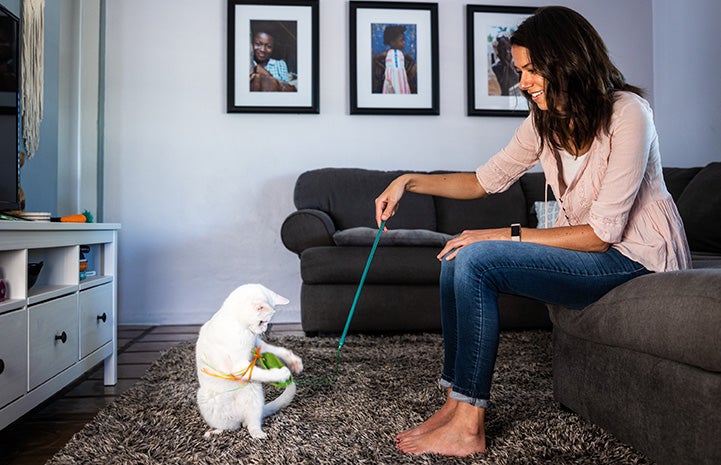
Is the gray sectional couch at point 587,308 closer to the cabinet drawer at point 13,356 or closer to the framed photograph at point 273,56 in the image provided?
the framed photograph at point 273,56

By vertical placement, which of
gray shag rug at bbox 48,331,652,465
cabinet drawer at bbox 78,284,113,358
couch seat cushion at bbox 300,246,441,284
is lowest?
gray shag rug at bbox 48,331,652,465

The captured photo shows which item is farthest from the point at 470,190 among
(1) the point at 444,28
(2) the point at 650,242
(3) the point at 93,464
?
(1) the point at 444,28

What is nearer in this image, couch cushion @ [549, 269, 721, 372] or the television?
couch cushion @ [549, 269, 721, 372]

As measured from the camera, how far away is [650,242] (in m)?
1.25

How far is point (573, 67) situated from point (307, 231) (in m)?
1.71

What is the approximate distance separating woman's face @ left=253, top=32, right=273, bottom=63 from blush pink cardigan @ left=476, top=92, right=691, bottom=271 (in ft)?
8.35

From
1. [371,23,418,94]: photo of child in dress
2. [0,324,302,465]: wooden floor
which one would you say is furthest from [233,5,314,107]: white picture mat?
[0,324,302,465]: wooden floor

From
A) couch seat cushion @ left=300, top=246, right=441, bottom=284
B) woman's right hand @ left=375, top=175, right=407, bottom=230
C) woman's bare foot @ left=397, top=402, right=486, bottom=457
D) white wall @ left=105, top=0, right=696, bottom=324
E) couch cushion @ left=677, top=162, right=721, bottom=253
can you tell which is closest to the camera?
woman's bare foot @ left=397, top=402, right=486, bottom=457

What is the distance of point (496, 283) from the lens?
1.21m

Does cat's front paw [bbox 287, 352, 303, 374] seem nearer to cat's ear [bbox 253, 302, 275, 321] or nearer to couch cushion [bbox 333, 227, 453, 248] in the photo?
cat's ear [bbox 253, 302, 275, 321]

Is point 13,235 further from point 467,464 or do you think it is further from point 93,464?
point 467,464

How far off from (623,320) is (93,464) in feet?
3.86

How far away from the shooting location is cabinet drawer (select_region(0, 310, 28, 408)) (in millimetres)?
1225

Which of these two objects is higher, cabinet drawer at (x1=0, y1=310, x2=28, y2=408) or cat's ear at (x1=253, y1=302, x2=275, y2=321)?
cat's ear at (x1=253, y1=302, x2=275, y2=321)
